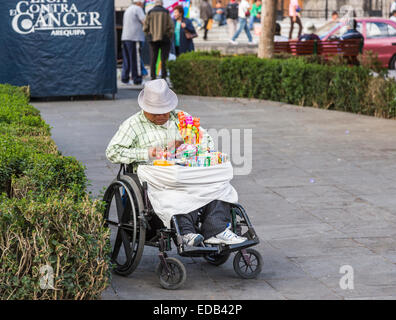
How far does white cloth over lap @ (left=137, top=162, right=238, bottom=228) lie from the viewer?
5273mm

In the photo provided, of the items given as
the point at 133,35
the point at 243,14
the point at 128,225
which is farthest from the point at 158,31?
the point at 243,14

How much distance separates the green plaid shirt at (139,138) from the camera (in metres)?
5.70

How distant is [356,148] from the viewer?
34.1ft

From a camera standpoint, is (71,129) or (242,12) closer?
(71,129)

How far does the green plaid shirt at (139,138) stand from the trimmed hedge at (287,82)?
750cm

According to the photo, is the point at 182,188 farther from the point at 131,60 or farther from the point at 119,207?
the point at 131,60

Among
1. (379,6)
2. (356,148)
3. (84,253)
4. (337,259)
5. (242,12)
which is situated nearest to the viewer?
(84,253)

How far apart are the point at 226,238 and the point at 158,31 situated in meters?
12.0

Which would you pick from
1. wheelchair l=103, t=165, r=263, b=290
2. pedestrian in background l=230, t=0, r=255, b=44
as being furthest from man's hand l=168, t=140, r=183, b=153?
pedestrian in background l=230, t=0, r=255, b=44

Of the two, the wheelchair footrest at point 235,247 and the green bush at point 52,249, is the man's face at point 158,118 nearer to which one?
the wheelchair footrest at point 235,247
